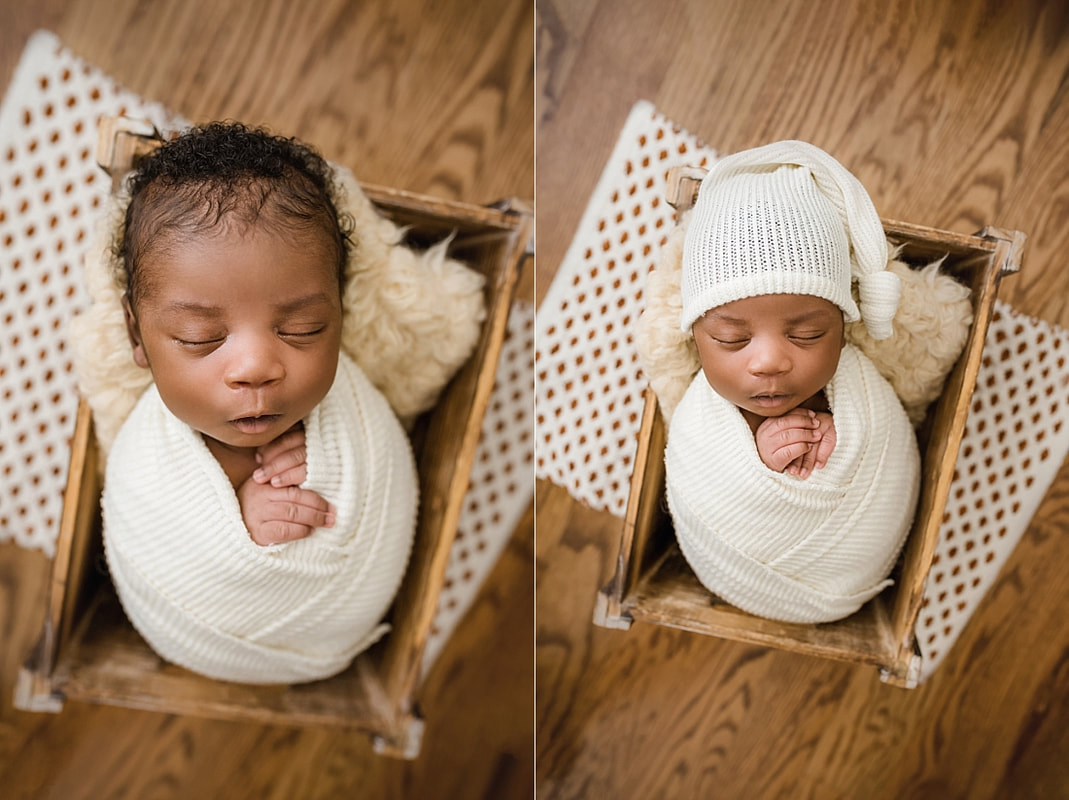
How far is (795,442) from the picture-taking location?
2.60 ft

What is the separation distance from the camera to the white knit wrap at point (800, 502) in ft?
2.62

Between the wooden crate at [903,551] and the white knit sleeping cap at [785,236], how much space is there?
56 mm

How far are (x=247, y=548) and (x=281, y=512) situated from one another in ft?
0.14

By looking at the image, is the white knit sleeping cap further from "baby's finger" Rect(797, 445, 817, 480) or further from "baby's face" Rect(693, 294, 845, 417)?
"baby's finger" Rect(797, 445, 817, 480)

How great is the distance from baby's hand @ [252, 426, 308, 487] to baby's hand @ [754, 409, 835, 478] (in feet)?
1.39

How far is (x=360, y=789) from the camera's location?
3.59 feet

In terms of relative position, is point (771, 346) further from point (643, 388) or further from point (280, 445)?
point (280, 445)

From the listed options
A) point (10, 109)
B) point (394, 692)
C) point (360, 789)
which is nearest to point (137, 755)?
point (360, 789)

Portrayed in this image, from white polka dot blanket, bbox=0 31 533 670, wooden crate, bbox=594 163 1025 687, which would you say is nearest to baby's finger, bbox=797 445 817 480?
wooden crate, bbox=594 163 1025 687

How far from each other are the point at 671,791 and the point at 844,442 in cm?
37

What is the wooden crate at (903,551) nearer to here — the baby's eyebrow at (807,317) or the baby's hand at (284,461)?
the baby's eyebrow at (807,317)

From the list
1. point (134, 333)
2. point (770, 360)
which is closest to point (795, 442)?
point (770, 360)

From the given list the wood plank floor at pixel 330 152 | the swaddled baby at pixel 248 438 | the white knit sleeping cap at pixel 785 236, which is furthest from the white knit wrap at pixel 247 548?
the white knit sleeping cap at pixel 785 236

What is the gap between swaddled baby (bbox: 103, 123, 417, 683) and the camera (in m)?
0.72
